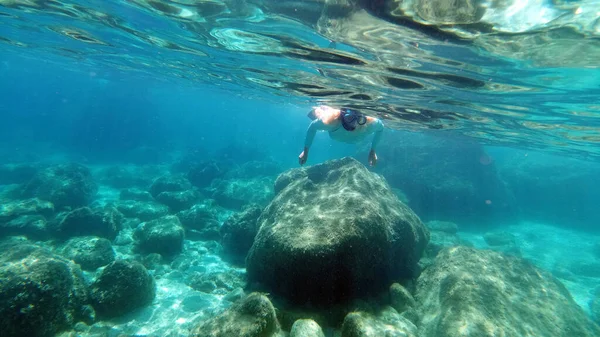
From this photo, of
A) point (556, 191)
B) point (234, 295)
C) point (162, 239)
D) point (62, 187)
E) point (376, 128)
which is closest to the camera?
point (234, 295)

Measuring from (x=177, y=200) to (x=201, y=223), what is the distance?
405cm

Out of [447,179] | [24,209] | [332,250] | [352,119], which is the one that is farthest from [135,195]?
[447,179]

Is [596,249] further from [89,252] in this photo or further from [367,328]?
[89,252]

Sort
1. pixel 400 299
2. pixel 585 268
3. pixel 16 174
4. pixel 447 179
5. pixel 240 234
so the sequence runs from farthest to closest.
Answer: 1. pixel 447 179
2. pixel 16 174
3. pixel 585 268
4. pixel 240 234
5. pixel 400 299

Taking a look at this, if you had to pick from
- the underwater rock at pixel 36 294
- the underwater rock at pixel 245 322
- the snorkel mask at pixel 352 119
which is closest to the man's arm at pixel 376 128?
the snorkel mask at pixel 352 119

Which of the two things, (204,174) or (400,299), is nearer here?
(400,299)

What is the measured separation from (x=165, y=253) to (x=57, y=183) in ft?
→ 36.1

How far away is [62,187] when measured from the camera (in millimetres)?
16078

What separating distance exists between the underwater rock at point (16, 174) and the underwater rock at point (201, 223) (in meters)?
17.9

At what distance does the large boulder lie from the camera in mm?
6320

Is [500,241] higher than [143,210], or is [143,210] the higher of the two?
[500,241]

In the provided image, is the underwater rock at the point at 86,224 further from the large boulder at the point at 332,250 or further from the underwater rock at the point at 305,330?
the underwater rock at the point at 305,330

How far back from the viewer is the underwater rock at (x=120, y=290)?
283 inches

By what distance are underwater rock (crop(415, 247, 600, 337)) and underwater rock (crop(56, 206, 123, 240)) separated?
38.9 feet
